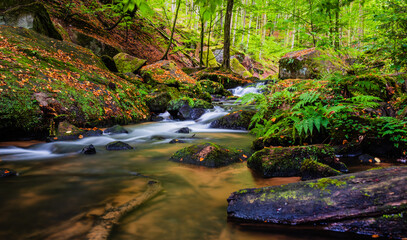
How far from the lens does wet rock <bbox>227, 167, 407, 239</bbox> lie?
1751mm

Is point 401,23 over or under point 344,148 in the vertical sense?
over

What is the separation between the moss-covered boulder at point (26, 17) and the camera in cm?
897

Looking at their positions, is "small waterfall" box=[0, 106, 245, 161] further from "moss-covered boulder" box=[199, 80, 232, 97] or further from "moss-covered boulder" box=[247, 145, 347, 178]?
"moss-covered boulder" box=[199, 80, 232, 97]

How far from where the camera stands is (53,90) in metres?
6.28

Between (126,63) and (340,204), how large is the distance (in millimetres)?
12393

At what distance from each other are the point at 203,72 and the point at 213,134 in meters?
9.02

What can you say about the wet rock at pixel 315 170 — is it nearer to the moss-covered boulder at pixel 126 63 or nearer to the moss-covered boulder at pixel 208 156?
the moss-covered boulder at pixel 208 156

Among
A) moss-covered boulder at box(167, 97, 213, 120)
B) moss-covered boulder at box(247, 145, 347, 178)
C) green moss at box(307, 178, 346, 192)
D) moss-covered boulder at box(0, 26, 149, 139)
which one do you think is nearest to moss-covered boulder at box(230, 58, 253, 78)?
moss-covered boulder at box(167, 97, 213, 120)

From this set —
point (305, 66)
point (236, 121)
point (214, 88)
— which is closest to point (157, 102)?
point (236, 121)

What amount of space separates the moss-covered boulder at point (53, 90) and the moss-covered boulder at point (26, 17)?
0.95m

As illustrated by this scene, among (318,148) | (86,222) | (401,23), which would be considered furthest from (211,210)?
(401,23)

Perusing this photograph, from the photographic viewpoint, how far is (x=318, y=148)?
361 centimetres

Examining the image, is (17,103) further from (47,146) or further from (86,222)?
(86,222)

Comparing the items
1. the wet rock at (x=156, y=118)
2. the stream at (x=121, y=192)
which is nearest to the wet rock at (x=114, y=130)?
the stream at (x=121, y=192)
